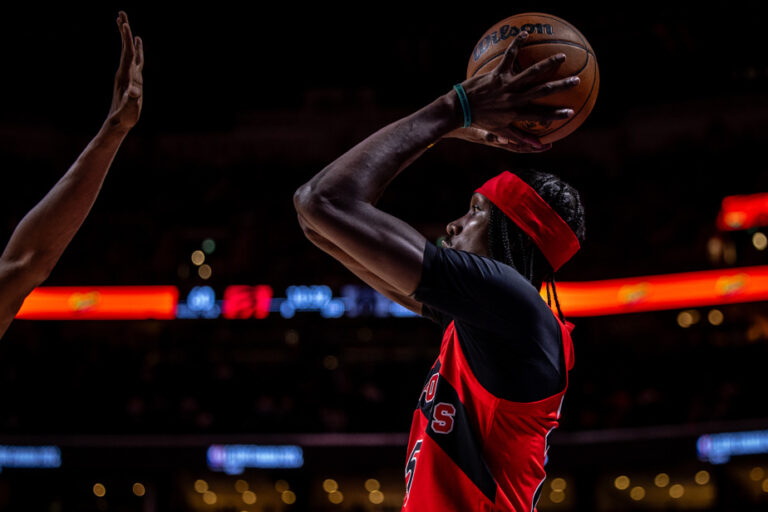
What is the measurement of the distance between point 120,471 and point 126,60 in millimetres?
9895

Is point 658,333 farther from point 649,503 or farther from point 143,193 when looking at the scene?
point 143,193

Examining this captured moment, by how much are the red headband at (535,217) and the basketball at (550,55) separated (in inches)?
6.5

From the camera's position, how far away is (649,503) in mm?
11562

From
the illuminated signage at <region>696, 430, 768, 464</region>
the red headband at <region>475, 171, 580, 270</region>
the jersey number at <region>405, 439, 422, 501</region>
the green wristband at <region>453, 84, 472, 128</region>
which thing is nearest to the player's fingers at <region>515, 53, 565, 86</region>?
the green wristband at <region>453, 84, 472, 128</region>

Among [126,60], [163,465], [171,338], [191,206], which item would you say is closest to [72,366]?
[171,338]

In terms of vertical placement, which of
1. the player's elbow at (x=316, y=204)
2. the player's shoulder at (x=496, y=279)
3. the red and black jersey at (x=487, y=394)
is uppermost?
the player's elbow at (x=316, y=204)

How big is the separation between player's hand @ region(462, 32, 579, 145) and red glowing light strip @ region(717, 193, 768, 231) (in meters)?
12.6

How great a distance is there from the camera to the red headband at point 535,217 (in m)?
1.96

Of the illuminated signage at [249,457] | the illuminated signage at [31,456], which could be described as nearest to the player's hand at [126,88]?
the illuminated signage at [249,457]

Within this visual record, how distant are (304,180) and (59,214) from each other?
489 inches

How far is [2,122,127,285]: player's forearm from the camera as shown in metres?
2.07

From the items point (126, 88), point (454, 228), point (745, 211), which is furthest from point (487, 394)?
point (745, 211)

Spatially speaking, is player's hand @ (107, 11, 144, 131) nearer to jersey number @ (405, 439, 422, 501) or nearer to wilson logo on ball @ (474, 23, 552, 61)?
wilson logo on ball @ (474, 23, 552, 61)

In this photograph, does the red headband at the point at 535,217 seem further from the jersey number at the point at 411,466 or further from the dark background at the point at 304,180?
the dark background at the point at 304,180
